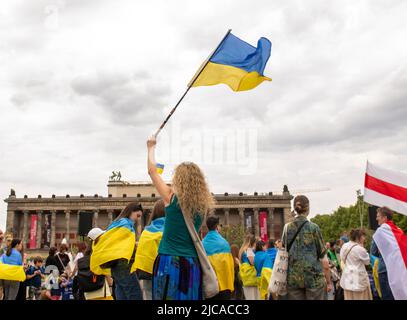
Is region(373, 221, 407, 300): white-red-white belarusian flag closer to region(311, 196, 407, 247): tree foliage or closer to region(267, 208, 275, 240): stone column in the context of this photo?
region(311, 196, 407, 247): tree foliage

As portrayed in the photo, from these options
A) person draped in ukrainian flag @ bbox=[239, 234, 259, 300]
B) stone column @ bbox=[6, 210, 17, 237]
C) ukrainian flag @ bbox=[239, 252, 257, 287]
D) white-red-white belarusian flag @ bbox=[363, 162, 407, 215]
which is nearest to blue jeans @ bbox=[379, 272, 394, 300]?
white-red-white belarusian flag @ bbox=[363, 162, 407, 215]

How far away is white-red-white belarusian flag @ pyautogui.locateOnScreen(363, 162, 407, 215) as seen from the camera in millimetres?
7367

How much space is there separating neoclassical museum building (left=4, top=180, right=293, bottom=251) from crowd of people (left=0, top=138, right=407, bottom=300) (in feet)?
257

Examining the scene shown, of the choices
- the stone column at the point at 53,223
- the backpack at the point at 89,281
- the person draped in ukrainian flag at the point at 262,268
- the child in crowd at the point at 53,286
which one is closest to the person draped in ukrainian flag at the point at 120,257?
the backpack at the point at 89,281

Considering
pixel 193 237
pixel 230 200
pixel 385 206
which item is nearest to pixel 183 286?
pixel 193 237

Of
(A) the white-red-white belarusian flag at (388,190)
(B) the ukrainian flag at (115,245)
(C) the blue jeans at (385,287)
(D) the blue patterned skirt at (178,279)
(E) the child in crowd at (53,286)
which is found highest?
(A) the white-red-white belarusian flag at (388,190)

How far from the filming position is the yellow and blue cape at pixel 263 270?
9.68 meters

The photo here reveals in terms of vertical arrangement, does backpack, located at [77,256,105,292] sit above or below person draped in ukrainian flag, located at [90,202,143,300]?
below

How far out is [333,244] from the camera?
15.1m

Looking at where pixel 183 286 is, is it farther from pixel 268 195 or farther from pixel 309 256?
pixel 268 195

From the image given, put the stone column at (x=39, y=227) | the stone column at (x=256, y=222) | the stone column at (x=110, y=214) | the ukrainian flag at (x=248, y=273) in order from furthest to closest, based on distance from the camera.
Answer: the stone column at (x=110, y=214) → the stone column at (x=39, y=227) → the stone column at (x=256, y=222) → the ukrainian flag at (x=248, y=273)

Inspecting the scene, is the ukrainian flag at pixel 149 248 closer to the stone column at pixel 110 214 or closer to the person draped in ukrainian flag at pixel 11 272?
the person draped in ukrainian flag at pixel 11 272

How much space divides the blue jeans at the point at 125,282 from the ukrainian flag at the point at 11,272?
5245 millimetres

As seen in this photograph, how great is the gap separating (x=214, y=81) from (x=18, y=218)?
311ft
